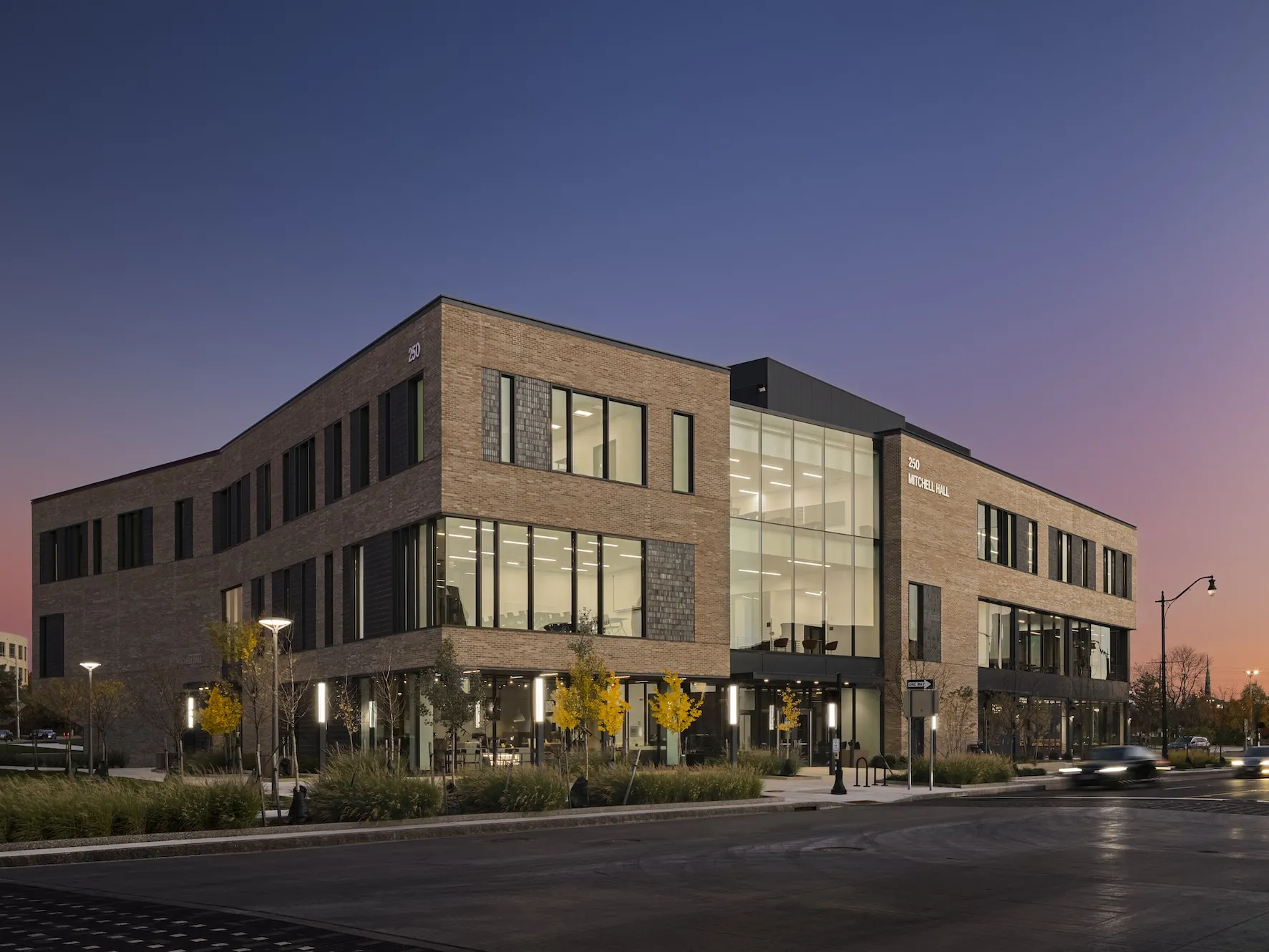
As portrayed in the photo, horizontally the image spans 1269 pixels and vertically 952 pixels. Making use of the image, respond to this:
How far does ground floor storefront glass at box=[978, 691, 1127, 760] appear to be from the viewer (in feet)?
197

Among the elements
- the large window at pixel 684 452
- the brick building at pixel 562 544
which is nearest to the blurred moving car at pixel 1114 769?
the brick building at pixel 562 544

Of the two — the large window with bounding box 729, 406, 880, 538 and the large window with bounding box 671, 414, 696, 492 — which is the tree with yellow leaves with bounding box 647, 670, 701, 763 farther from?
the large window with bounding box 729, 406, 880, 538

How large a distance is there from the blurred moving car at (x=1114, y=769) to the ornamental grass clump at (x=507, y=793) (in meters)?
20.3

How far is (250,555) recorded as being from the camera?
185 feet

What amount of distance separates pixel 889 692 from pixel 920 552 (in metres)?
6.57

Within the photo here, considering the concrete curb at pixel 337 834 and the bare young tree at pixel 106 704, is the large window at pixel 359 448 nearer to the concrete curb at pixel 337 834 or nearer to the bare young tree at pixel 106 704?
the concrete curb at pixel 337 834

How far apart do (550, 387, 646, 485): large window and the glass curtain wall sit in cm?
621

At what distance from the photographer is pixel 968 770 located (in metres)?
42.9

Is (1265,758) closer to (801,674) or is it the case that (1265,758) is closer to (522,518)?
(801,674)

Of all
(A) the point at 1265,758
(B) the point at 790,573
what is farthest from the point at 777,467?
(A) the point at 1265,758

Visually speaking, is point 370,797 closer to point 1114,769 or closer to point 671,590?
point 671,590

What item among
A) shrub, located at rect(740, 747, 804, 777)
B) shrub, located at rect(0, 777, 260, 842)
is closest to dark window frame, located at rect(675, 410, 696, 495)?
shrub, located at rect(740, 747, 804, 777)

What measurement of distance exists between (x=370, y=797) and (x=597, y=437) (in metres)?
18.9

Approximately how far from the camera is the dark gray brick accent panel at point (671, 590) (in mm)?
43688
